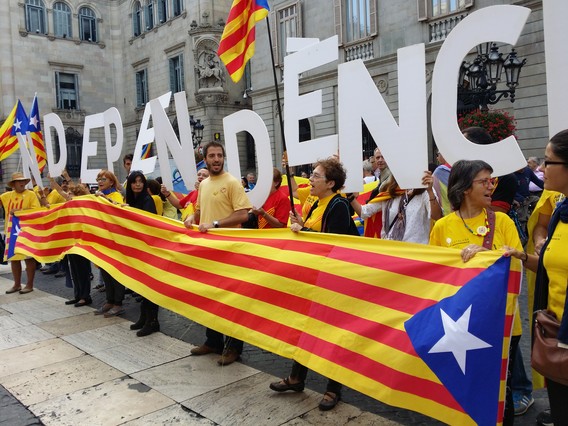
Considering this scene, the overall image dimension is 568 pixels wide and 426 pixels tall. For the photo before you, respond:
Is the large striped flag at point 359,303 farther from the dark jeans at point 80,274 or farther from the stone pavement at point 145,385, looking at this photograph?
the dark jeans at point 80,274

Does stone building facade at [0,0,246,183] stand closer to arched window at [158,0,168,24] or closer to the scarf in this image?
arched window at [158,0,168,24]

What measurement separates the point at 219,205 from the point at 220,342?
132 centimetres

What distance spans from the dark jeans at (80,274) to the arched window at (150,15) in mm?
30004

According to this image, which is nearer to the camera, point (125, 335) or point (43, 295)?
point (125, 335)

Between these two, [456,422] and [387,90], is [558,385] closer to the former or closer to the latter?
[456,422]

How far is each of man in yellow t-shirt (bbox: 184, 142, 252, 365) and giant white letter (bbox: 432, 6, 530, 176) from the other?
2.05 metres

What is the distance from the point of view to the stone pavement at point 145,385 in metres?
3.75

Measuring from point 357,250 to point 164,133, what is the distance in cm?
354

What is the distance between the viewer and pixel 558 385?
234 centimetres

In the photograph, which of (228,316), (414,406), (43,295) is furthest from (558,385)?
(43,295)

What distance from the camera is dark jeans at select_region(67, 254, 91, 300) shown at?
23.5ft

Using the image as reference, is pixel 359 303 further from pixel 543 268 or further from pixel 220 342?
pixel 220 342

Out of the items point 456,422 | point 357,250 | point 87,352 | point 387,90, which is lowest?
point 87,352

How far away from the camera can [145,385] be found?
4.38 metres
